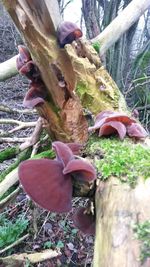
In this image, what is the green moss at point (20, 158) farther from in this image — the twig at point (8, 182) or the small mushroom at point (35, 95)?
the small mushroom at point (35, 95)

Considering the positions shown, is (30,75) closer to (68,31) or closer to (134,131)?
(68,31)

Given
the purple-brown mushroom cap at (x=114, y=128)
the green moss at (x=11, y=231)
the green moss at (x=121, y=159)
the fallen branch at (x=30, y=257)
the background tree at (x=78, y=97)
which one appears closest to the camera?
the background tree at (x=78, y=97)

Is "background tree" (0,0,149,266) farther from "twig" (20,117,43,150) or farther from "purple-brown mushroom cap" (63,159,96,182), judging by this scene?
"twig" (20,117,43,150)

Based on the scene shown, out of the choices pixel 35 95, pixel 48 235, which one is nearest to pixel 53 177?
pixel 35 95

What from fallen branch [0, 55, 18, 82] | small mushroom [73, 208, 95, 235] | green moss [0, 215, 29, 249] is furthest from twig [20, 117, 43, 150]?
green moss [0, 215, 29, 249]

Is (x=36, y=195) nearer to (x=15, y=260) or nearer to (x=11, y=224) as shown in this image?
(x=15, y=260)

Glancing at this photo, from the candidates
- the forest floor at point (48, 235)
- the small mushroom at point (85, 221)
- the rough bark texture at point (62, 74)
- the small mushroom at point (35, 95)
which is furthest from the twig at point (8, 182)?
the forest floor at point (48, 235)

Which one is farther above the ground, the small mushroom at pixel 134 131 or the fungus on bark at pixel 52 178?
the fungus on bark at pixel 52 178
